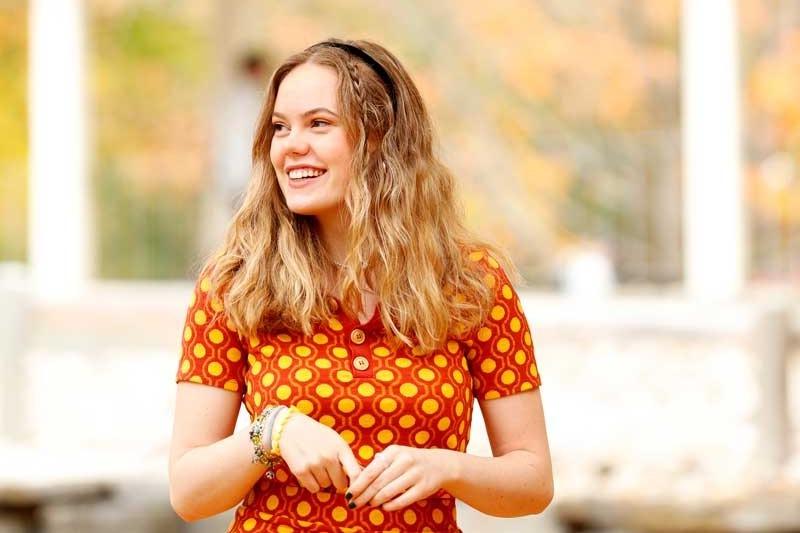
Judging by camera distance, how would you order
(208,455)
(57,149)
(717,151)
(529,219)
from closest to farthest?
(208,455) → (717,151) → (57,149) → (529,219)

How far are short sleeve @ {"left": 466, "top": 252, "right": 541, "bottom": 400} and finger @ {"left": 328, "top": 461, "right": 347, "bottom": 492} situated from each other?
0.31m

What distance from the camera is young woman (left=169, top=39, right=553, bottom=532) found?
206cm

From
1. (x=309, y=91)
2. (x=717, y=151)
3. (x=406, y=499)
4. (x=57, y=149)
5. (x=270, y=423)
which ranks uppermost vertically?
(x=57, y=149)

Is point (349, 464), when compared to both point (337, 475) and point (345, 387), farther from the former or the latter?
point (345, 387)

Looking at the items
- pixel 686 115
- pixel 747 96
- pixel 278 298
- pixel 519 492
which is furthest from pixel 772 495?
pixel 747 96

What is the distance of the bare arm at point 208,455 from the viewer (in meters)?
2.02

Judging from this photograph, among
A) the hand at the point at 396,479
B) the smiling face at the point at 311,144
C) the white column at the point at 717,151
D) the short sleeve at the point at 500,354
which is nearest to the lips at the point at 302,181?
the smiling face at the point at 311,144

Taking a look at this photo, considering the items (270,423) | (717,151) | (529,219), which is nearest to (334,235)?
(270,423)

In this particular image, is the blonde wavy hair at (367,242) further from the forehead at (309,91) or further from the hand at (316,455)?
the hand at (316,455)

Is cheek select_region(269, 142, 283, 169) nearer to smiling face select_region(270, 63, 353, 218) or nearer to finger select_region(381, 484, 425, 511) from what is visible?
smiling face select_region(270, 63, 353, 218)

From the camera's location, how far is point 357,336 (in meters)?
2.12

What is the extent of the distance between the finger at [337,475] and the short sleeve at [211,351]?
0.25 metres

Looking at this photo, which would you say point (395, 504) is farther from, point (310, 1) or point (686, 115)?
point (310, 1)

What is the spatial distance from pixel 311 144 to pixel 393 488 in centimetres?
51
